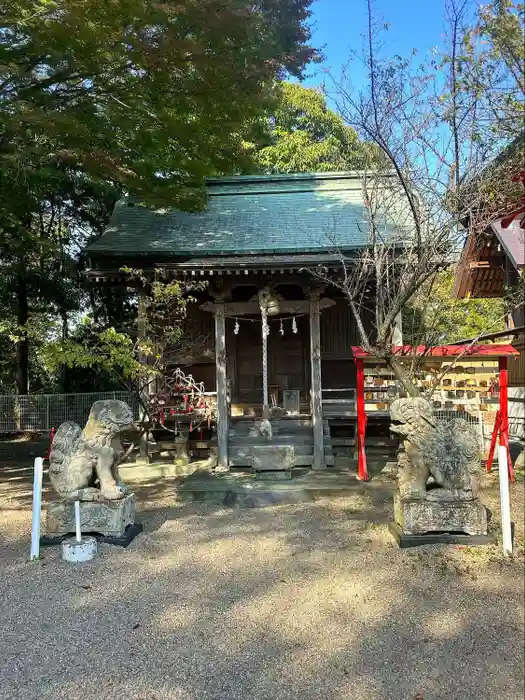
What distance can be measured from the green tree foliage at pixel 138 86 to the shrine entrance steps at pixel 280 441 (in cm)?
436

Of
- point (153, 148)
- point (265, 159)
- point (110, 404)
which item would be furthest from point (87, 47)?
point (265, 159)

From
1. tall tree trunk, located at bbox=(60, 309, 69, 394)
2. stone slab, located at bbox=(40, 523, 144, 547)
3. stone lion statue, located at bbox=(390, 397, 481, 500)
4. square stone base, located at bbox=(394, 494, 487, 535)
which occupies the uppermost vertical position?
tall tree trunk, located at bbox=(60, 309, 69, 394)

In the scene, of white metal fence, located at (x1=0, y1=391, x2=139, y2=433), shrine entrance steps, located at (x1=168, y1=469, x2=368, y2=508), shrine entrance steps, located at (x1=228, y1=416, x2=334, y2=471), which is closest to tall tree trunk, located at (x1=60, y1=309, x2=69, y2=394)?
white metal fence, located at (x1=0, y1=391, x2=139, y2=433)

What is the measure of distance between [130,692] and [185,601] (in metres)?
1.19

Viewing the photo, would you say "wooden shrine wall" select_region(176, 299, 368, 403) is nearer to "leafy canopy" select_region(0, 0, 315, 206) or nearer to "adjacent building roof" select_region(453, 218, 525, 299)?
"adjacent building roof" select_region(453, 218, 525, 299)

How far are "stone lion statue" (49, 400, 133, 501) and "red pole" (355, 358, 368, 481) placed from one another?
4.29 meters

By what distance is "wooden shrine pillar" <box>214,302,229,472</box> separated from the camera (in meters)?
9.25

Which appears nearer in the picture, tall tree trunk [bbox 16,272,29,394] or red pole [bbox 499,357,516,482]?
red pole [bbox 499,357,516,482]

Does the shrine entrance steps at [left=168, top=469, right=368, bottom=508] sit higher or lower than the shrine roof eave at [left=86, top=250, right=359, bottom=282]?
lower

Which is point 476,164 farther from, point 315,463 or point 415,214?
point 315,463

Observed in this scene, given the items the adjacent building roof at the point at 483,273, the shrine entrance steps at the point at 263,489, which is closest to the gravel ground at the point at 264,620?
the shrine entrance steps at the point at 263,489

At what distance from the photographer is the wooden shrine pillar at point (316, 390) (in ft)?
29.9

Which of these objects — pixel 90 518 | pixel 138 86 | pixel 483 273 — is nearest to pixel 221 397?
pixel 90 518

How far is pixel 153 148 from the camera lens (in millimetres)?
7215
